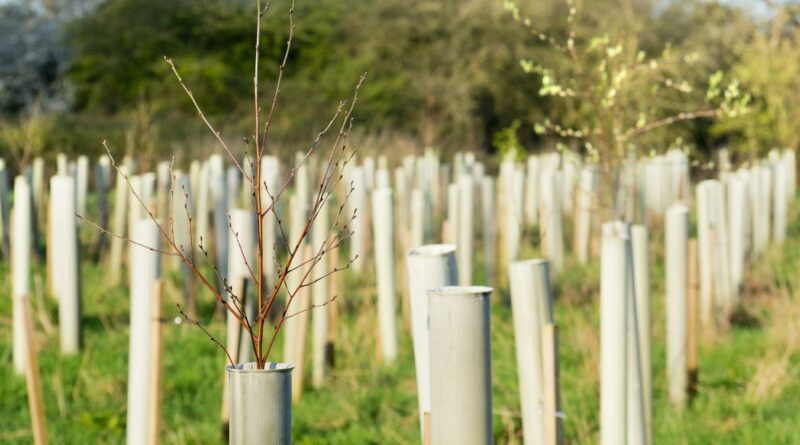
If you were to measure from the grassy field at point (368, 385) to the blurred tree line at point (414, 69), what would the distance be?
51.6ft

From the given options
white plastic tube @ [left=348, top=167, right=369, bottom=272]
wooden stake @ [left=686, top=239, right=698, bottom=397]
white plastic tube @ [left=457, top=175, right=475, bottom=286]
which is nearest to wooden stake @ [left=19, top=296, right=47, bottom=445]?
wooden stake @ [left=686, top=239, right=698, bottom=397]

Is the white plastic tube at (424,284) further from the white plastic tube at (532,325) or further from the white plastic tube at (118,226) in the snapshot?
the white plastic tube at (118,226)

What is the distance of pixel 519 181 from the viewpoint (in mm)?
11469

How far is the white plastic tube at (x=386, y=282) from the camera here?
662 centimetres

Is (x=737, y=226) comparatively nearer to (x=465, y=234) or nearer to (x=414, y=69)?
(x=465, y=234)

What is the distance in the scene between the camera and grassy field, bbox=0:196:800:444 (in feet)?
16.8

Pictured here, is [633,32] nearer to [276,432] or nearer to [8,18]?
[276,432]

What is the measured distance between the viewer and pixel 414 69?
29859 mm

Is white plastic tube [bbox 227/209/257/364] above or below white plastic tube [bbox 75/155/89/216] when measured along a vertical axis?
below

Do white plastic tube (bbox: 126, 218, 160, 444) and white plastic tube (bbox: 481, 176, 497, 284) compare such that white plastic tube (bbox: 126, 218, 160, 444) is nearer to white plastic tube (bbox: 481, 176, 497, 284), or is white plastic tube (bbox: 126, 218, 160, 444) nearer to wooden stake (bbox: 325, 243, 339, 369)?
wooden stake (bbox: 325, 243, 339, 369)

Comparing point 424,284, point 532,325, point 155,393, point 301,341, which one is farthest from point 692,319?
point 424,284

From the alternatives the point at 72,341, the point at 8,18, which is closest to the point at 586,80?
the point at 72,341

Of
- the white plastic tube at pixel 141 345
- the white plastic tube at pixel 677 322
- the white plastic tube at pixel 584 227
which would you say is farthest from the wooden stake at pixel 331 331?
the white plastic tube at pixel 584 227

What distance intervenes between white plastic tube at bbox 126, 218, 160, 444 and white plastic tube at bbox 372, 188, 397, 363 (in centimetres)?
228
